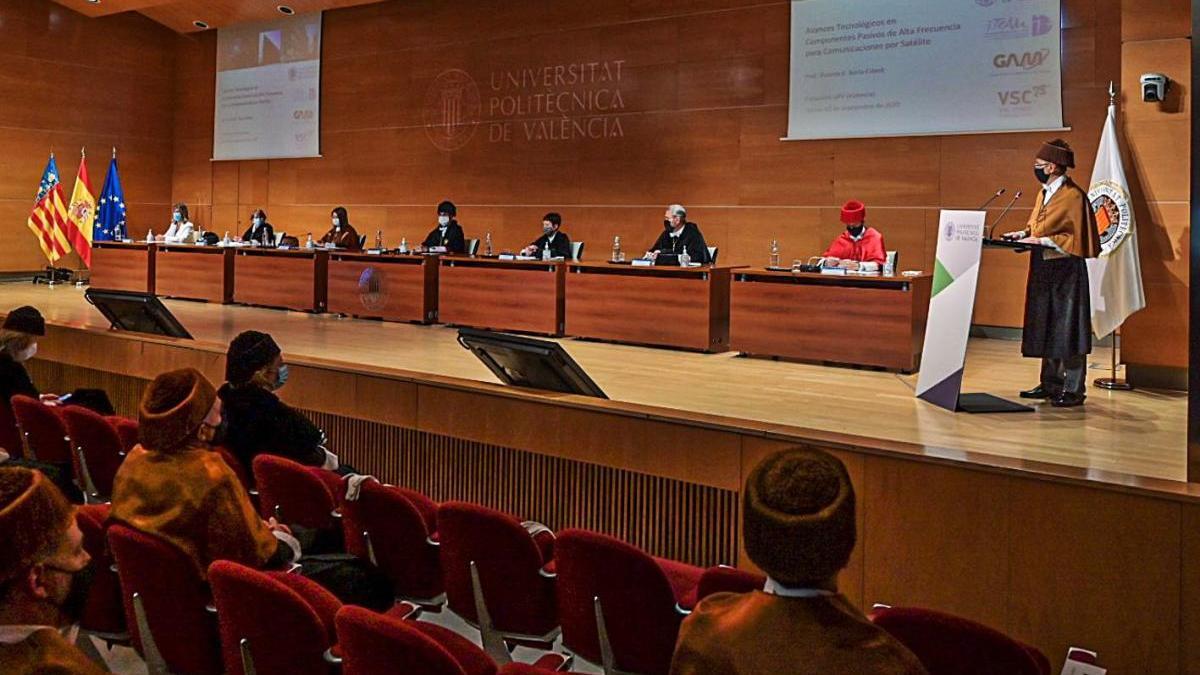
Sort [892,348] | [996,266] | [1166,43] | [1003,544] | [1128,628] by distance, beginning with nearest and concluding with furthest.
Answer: [1128,628] < [1003,544] < [1166,43] < [892,348] < [996,266]

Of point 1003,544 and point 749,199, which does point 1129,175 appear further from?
point 1003,544

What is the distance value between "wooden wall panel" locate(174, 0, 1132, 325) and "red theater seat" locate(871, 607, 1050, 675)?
763 centimetres

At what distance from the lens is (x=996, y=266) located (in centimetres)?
871

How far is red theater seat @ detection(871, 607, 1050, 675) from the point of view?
1628 millimetres

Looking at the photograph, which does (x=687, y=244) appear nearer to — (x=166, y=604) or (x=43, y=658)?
(x=166, y=604)

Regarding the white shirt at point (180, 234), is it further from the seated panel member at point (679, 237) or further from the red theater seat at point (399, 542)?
Result: the red theater seat at point (399, 542)

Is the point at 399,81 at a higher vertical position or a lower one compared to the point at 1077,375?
higher

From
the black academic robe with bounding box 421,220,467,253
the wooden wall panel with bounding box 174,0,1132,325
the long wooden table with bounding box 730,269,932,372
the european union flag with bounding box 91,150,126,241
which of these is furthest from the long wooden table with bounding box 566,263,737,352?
the european union flag with bounding box 91,150,126,241

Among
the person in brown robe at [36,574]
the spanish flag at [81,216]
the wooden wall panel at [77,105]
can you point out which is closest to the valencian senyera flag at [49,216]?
the spanish flag at [81,216]

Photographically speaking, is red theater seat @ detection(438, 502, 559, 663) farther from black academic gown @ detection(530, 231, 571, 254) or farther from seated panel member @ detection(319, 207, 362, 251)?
seated panel member @ detection(319, 207, 362, 251)

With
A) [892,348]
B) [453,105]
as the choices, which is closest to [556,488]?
[892,348]

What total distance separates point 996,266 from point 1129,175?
229 centimetres

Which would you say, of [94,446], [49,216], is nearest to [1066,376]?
[94,446]

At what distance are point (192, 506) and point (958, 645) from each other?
5.41ft
